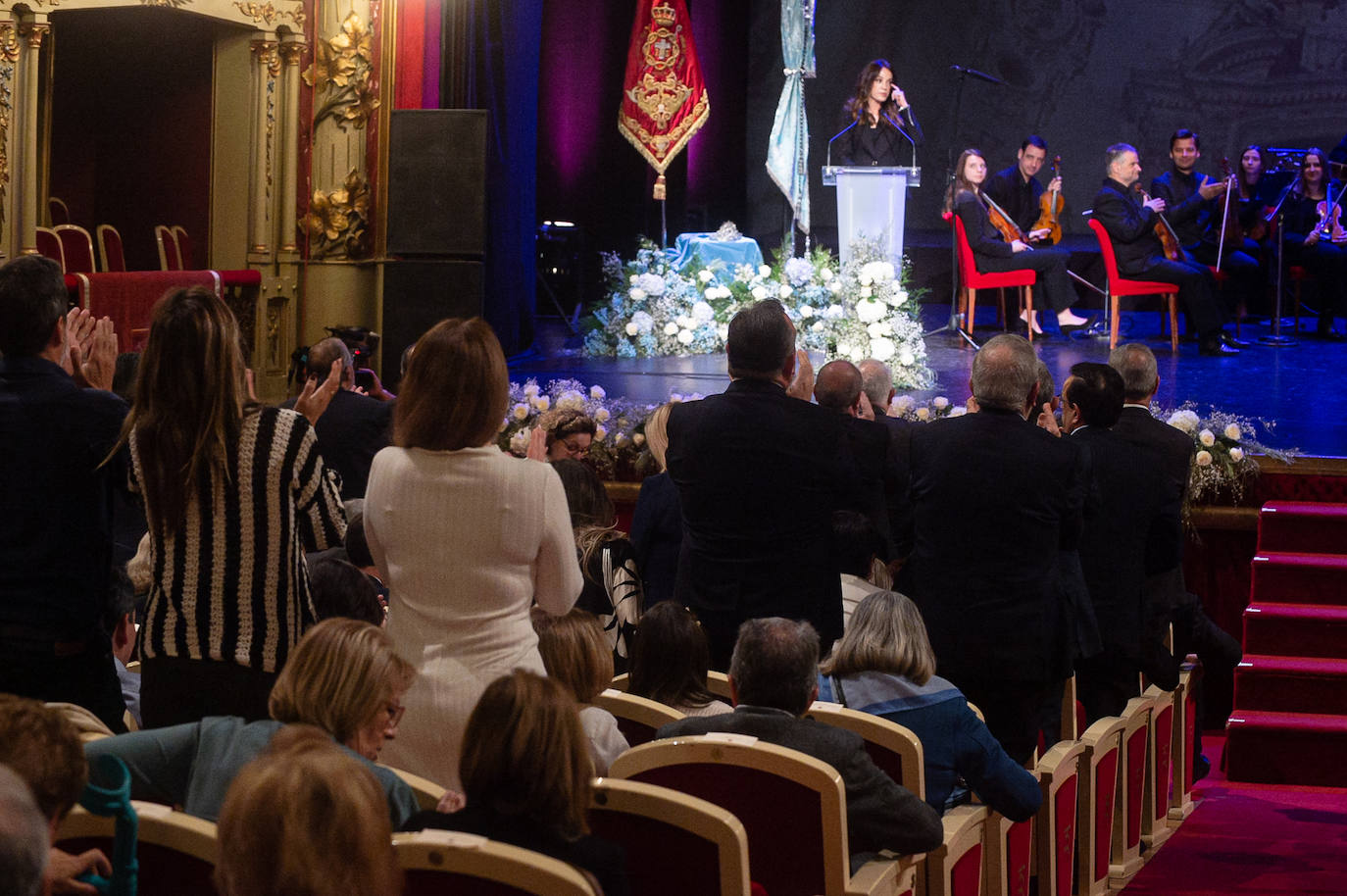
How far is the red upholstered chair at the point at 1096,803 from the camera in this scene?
3.54 metres

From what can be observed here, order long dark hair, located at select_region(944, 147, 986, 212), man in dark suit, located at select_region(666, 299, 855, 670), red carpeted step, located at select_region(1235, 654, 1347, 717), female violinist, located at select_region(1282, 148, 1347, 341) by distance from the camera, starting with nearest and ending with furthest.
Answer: man in dark suit, located at select_region(666, 299, 855, 670) → red carpeted step, located at select_region(1235, 654, 1347, 717) → long dark hair, located at select_region(944, 147, 986, 212) → female violinist, located at select_region(1282, 148, 1347, 341)

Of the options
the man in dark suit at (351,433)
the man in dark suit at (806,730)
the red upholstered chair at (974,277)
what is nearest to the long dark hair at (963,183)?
the red upholstered chair at (974,277)

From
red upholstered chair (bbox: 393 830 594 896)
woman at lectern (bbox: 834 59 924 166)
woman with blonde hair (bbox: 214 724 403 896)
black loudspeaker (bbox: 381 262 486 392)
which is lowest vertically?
red upholstered chair (bbox: 393 830 594 896)

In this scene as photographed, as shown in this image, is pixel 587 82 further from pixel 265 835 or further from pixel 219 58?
pixel 265 835

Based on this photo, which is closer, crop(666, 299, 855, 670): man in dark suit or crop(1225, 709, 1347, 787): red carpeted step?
crop(666, 299, 855, 670): man in dark suit

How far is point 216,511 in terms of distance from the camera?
7.46ft

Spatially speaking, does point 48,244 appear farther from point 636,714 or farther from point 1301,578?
point 636,714

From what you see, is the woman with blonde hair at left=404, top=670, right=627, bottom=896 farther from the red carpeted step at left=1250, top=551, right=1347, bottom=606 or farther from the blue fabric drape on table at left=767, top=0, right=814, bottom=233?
the blue fabric drape on table at left=767, top=0, right=814, bottom=233

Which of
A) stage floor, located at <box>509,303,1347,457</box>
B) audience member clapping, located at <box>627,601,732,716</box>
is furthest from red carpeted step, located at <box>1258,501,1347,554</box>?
audience member clapping, located at <box>627,601,732,716</box>

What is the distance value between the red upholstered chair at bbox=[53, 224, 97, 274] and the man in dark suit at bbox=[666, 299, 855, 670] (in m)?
5.42

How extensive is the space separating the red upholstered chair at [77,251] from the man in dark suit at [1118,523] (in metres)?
5.39

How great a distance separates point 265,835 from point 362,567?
159 centimetres

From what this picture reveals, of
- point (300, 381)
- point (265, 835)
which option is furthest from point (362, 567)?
point (300, 381)

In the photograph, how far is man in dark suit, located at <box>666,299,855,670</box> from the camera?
303 cm
